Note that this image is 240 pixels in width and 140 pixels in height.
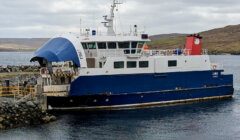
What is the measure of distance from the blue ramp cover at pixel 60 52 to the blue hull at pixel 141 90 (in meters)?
1.94

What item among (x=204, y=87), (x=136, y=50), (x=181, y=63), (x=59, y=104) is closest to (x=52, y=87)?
(x=59, y=104)

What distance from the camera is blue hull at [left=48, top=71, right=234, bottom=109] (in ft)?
136

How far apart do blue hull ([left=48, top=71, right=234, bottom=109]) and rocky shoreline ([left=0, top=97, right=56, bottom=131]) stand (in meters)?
3.12

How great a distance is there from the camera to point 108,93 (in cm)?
4219

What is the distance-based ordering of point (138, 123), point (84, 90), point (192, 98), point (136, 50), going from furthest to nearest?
point (192, 98), point (136, 50), point (84, 90), point (138, 123)

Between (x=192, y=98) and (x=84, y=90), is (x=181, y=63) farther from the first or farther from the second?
(x=84, y=90)

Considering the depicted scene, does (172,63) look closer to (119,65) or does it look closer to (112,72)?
(119,65)

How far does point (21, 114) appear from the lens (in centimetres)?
3675

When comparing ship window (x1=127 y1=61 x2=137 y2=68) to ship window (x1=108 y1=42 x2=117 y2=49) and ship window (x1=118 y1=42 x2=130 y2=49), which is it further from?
ship window (x1=108 y1=42 x2=117 y2=49)

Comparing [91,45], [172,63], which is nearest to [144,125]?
[91,45]

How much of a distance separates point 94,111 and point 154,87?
19.2 ft

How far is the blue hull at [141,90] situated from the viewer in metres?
41.5

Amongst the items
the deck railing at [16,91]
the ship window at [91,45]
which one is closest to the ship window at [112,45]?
the ship window at [91,45]

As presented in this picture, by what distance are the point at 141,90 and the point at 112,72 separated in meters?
3.21
